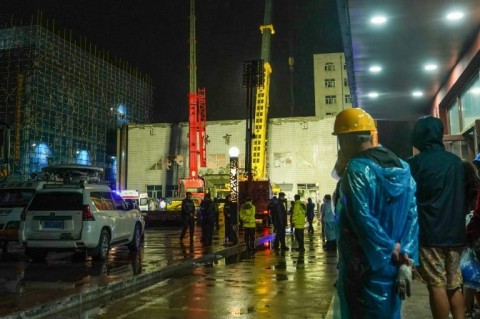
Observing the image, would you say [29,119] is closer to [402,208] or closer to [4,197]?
[4,197]

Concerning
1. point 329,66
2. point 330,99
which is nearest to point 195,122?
point 330,99

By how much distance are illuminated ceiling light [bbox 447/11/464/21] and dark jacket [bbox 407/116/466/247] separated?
18.6 feet

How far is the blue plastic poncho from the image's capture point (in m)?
2.68

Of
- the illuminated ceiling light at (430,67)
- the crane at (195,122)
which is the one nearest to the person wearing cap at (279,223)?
the illuminated ceiling light at (430,67)

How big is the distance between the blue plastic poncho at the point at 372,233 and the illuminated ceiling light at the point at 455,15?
702 cm

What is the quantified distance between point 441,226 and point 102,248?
9.27 m

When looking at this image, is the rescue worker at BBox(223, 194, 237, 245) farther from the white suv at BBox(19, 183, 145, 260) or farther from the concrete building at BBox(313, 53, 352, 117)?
the concrete building at BBox(313, 53, 352, 117)

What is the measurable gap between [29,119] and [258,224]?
89.7 ft

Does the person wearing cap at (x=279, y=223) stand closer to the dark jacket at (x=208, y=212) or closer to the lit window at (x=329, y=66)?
the dark jacket at (x=208, y=212)

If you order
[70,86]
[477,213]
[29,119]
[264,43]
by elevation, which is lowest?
[477,213]

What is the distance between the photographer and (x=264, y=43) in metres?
46.4

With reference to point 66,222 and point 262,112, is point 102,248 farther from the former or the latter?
point 262,112

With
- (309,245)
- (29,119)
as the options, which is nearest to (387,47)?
(309,245)

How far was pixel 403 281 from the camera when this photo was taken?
8.71 ft
